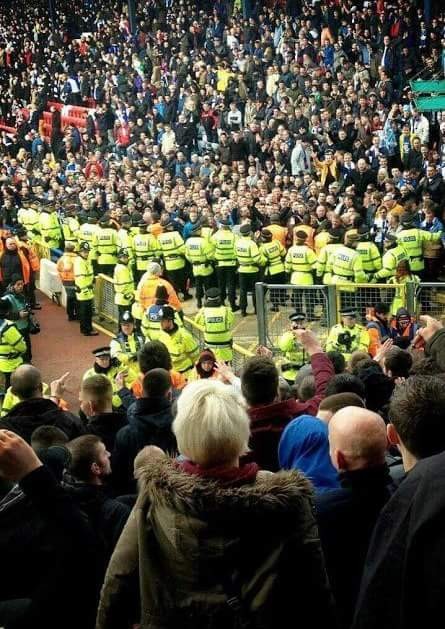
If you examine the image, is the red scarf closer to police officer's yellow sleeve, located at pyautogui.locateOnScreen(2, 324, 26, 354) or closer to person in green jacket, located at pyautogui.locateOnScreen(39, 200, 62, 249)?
police officer's yellow sleeve, located at pyautogui.locateOnScreen(2, 324, 26, 354)

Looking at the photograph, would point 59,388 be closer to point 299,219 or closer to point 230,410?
point 230,410

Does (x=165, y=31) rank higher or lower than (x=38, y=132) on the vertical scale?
higher

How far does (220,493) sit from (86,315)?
14.2 m

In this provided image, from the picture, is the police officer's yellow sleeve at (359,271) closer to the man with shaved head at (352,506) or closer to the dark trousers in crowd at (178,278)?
the dark trousers in crowd at (178,278)

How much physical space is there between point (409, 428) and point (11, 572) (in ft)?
5.09

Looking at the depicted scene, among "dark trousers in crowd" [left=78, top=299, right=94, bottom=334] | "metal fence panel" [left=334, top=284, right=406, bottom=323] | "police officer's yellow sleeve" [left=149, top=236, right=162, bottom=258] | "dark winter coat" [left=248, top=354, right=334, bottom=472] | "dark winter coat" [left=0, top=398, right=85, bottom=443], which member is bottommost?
"dark trousers in crowd" [left=78, top=299, right=94, bottom=334]

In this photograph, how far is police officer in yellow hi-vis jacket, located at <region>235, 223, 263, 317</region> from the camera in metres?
16.3

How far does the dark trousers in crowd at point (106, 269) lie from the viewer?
18.5 m

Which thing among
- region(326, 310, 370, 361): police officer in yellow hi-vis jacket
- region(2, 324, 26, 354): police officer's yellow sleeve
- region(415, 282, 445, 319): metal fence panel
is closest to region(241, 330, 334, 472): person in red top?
region(326, 310, 370, 361): police officer in yellow hi-vis jacket

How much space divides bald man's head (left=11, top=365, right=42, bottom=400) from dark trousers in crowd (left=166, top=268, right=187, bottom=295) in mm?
10247

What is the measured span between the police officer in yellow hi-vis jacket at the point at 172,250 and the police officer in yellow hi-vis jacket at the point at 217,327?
4633mm

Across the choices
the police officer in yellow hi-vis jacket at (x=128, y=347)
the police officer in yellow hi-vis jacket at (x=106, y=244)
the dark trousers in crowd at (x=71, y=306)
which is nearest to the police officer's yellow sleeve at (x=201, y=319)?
the police officer in yellow hi-vis jacket at (x=128, y=347)

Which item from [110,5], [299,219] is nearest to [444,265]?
[299,219]

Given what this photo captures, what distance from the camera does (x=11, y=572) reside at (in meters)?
3.78
